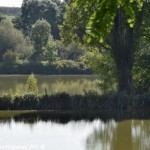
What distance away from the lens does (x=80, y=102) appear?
73.8 ft

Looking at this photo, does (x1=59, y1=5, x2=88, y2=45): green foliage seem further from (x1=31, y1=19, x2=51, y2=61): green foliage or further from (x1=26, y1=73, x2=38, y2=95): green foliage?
(x1=31, y1=19, x2=51, y2=61): green foliage

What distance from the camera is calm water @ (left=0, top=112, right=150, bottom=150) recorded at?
47.5 ft

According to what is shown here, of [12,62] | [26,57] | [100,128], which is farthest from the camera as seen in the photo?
[26,57]

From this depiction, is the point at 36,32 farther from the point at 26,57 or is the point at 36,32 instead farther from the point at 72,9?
the point at 72,9

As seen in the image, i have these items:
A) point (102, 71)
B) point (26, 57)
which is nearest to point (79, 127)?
point (102, 71)

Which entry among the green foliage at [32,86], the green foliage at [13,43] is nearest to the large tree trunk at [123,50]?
the green foliage at [32,86]

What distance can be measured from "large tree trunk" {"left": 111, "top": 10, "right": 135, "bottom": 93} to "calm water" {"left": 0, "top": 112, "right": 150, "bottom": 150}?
17.0 feet

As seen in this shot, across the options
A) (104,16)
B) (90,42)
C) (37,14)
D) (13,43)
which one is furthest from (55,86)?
Answer: (37,14)

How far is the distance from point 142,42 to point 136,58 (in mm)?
1195

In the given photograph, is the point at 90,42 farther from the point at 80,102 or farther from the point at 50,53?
the point at 50,53

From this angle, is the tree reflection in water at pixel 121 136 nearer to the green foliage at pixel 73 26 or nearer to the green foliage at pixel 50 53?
the green foliage at pixel 73 26

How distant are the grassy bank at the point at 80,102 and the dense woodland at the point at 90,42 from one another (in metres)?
2.43

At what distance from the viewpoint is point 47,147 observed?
1400 centimetres

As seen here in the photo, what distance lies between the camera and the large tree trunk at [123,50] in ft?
78.9
